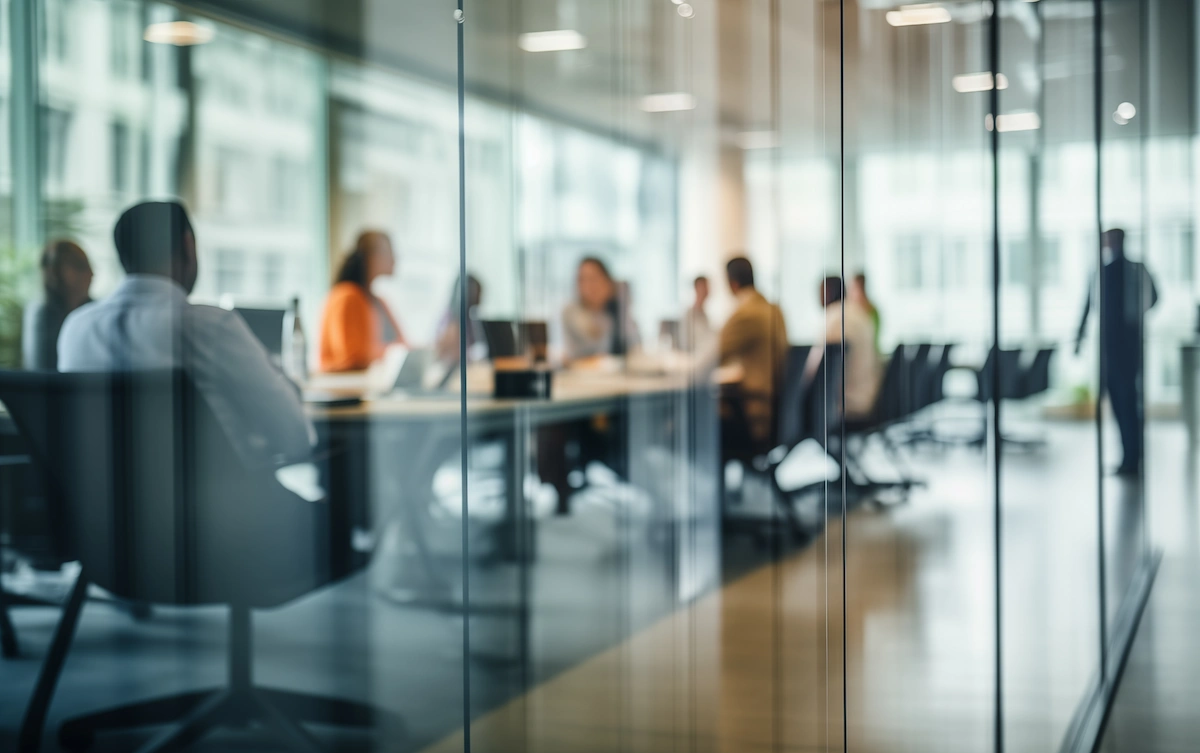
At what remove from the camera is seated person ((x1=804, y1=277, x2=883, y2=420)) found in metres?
1.73

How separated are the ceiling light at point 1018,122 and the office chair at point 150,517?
167 centimetres

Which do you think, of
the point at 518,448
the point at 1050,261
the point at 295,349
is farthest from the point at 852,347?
the point at 295,349

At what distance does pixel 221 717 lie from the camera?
2037mm

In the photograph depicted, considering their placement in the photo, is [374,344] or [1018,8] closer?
[1018,8]

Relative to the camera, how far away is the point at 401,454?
2.99 metres

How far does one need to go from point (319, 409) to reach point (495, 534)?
1.62 feet

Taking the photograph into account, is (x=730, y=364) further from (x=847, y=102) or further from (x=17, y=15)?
(x=17, y=15)

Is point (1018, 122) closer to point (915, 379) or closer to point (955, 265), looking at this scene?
point (955, 265)

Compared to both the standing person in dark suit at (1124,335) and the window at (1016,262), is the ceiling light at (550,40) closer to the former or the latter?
the window at (1016,262)

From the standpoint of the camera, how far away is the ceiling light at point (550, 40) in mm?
2248

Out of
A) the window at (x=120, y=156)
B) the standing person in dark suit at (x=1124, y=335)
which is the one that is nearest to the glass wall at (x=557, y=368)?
the window at (x=120, y=156)

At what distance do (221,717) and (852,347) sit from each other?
4.36 feet

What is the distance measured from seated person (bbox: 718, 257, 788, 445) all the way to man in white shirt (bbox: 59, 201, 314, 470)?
2.99 ft

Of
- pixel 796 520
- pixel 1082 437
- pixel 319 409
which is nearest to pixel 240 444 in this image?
pixel 319 409
